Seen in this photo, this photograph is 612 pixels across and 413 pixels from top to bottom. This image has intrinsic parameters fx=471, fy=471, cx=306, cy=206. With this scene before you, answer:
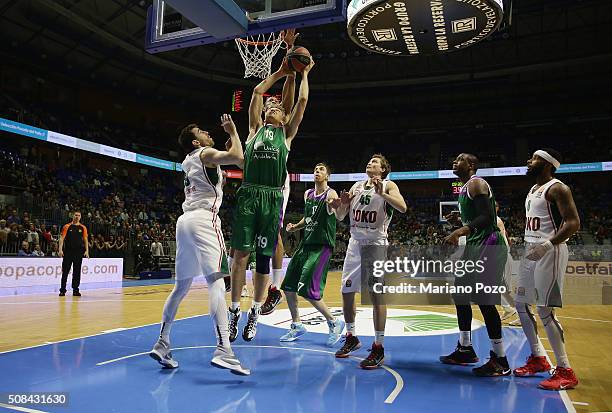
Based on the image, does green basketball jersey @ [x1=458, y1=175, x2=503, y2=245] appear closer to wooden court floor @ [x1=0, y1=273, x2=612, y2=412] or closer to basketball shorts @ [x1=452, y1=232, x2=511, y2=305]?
basketball shorts @ [x1=452, y1=232, x2=511, y2=305]

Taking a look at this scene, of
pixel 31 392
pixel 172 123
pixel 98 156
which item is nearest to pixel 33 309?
pixel 31 392

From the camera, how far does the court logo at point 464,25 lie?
20.6ft

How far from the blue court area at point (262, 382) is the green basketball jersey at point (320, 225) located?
1.22 m

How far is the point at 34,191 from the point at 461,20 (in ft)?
57.3

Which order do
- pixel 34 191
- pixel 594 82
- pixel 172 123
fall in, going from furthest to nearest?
pixel 172 123 < pixel 594 82 < pixel 34 191

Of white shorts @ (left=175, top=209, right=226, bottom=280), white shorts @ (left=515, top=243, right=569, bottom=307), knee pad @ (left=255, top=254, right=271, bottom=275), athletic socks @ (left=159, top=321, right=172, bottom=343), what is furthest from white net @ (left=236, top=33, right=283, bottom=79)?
white shorts @ (left=515, top=243, right=569, bottom=307)

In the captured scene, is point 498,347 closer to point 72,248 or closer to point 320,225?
point 320,225

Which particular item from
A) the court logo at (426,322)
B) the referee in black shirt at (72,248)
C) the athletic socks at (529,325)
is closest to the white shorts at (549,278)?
the athletic socks at (529,325)

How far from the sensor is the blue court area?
3197mm

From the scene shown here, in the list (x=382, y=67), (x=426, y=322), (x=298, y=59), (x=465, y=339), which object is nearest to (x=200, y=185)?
(x=298, y=59)

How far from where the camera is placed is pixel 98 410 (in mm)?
2980

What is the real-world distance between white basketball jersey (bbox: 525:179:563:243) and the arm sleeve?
1.15ft

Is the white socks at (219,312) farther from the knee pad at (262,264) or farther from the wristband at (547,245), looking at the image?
the wristband at (547,245)

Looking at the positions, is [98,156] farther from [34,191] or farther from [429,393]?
[429,393]
